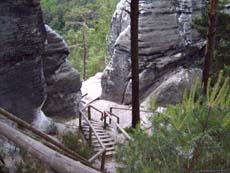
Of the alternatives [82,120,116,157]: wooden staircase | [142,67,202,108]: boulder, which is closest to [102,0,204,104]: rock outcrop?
[142,67,202,108]: boulder

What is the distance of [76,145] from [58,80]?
543 centimetres

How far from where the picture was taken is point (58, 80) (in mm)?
16438

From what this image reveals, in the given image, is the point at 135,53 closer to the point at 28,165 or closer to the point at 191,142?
the point at 28,165

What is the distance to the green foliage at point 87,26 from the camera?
3366cm

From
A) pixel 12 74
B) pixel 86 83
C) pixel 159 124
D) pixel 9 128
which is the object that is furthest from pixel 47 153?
pixel 86 83

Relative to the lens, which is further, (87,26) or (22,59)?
(87,26)

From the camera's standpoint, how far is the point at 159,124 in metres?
3.83

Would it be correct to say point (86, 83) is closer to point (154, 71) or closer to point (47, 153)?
point (154, 71)

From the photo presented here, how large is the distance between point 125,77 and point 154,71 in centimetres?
161

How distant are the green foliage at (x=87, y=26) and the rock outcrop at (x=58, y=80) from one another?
1557 cm

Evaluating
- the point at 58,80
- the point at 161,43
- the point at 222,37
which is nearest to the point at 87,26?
the point at 161,43

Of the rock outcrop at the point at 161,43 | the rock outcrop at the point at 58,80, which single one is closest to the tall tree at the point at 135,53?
the rock outcrop at the point at 58,80

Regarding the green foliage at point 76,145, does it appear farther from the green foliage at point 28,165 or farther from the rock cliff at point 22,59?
the green foliage at point 28,165

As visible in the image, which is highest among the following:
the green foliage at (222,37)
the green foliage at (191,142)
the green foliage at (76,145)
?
the green foliage at (191,142)
